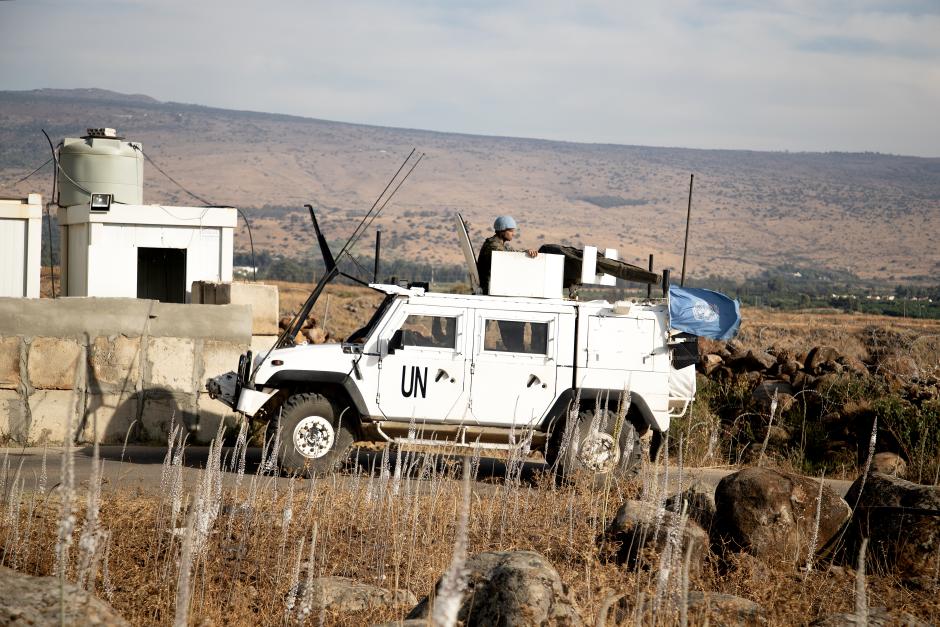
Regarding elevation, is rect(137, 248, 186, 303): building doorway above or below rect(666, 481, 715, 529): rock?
above

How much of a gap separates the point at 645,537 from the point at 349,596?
2129mm

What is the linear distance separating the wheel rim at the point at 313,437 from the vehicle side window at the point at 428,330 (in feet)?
3.99

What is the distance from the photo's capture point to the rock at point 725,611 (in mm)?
6180

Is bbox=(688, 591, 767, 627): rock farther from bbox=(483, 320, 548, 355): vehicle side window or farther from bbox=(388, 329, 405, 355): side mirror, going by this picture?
bbox=(388, 329, 405, 355): side mirror

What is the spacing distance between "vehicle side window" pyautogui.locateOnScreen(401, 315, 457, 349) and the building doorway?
959 cm

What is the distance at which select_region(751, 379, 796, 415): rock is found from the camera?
1470 cm

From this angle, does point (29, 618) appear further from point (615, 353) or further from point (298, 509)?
point (615, 353)

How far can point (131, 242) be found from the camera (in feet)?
Result: 58.0

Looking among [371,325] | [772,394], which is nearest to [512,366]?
[371,325]

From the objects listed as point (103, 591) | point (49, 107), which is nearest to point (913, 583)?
point (103, 591)

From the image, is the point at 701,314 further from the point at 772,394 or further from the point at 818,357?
the point at 818,357

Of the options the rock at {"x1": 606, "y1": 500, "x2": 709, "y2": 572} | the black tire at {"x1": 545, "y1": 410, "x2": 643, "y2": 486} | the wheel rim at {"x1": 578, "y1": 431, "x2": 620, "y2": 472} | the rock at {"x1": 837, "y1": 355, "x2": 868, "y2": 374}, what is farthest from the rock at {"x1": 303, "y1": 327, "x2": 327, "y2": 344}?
the rock at {"x1": 606, "y1": 500, "x2": 709, "y2": 572}

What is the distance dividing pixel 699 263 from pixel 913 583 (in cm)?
10512

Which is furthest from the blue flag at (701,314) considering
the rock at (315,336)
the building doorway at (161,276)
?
the building doorway at (161,276)
